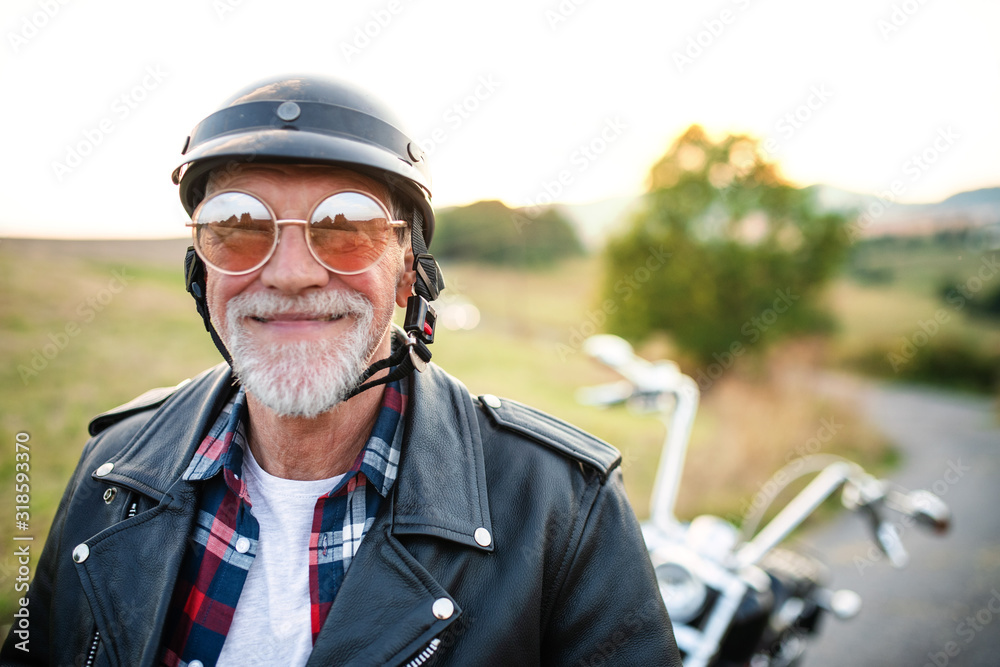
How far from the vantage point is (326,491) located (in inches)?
67.4

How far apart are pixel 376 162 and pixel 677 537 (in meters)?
2.44

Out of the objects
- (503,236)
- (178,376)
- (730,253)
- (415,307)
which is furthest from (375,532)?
(503,236)

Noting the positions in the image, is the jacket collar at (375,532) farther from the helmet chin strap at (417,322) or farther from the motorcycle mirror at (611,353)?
the motorcycle mirror at (611,353)

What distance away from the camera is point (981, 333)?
14.8 metres

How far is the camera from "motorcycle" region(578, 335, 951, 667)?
8.82ft

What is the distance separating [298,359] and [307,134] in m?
0.69

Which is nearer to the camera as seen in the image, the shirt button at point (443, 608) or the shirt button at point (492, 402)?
the shirt button at point (443, 608)

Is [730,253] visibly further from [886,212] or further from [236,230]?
[236,230]

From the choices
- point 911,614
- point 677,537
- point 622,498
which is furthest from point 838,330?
point 622,498

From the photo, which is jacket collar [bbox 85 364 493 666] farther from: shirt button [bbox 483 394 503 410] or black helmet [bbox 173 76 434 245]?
black helmet [bbox 173 76 434 245]

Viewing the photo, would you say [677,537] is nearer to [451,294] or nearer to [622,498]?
[622,498]

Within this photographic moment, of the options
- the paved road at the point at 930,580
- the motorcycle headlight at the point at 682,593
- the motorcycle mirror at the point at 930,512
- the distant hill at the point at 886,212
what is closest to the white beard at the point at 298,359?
the motorcycle headlight at the point at 682,593

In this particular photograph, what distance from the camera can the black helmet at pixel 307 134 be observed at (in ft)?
5.45

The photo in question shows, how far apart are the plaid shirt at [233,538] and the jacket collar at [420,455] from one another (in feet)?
0.27
